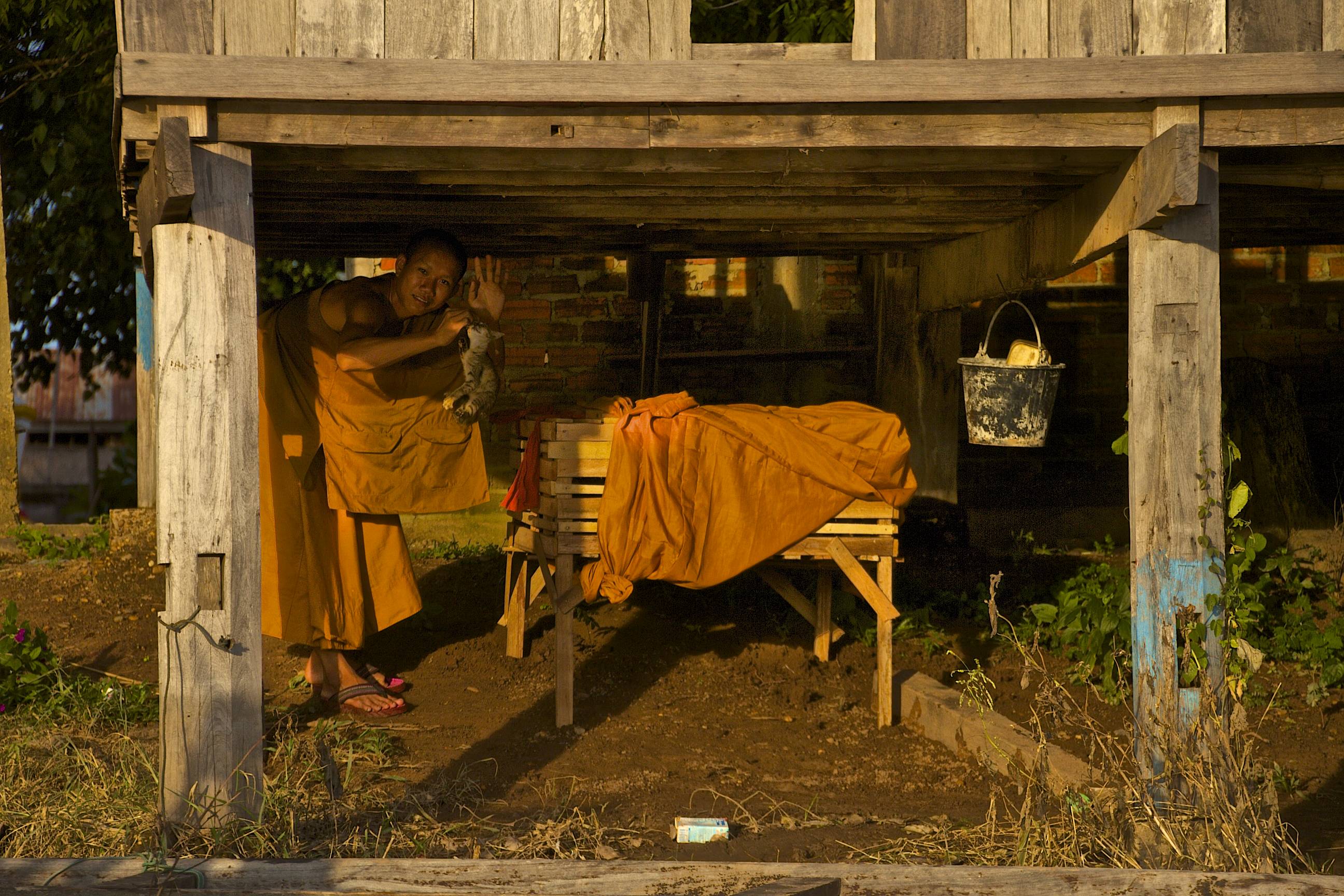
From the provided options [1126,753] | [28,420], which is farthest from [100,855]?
[28,420]

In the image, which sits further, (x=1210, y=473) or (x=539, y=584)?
(x=539, y=584)

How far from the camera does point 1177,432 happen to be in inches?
161

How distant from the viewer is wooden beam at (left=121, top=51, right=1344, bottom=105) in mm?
3811

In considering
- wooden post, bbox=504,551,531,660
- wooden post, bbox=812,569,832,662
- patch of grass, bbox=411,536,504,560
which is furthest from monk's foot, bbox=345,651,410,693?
patch of grass, bbox=411,536,504,560

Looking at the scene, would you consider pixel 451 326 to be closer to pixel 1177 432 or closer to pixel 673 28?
pixel 673 28

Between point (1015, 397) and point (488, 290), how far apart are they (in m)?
2.16

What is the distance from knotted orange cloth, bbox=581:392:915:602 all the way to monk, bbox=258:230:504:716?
83 centimetres

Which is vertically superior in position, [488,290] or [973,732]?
[488,290]

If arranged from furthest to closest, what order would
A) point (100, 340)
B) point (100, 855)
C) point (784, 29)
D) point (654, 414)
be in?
point (100, 340) → point (784, 29) → point (654, 414) → point (100, 855)

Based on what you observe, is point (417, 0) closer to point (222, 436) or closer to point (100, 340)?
point (222, 436)

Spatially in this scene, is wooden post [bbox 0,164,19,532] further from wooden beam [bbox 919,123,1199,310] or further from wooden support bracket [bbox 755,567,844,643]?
wooden beam [bbox 919,123,1199,310]

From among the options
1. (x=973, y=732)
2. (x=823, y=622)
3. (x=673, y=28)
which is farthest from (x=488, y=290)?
(x=973, y=732)

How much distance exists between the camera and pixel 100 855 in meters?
3.63

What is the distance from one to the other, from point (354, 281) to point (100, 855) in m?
2.77
